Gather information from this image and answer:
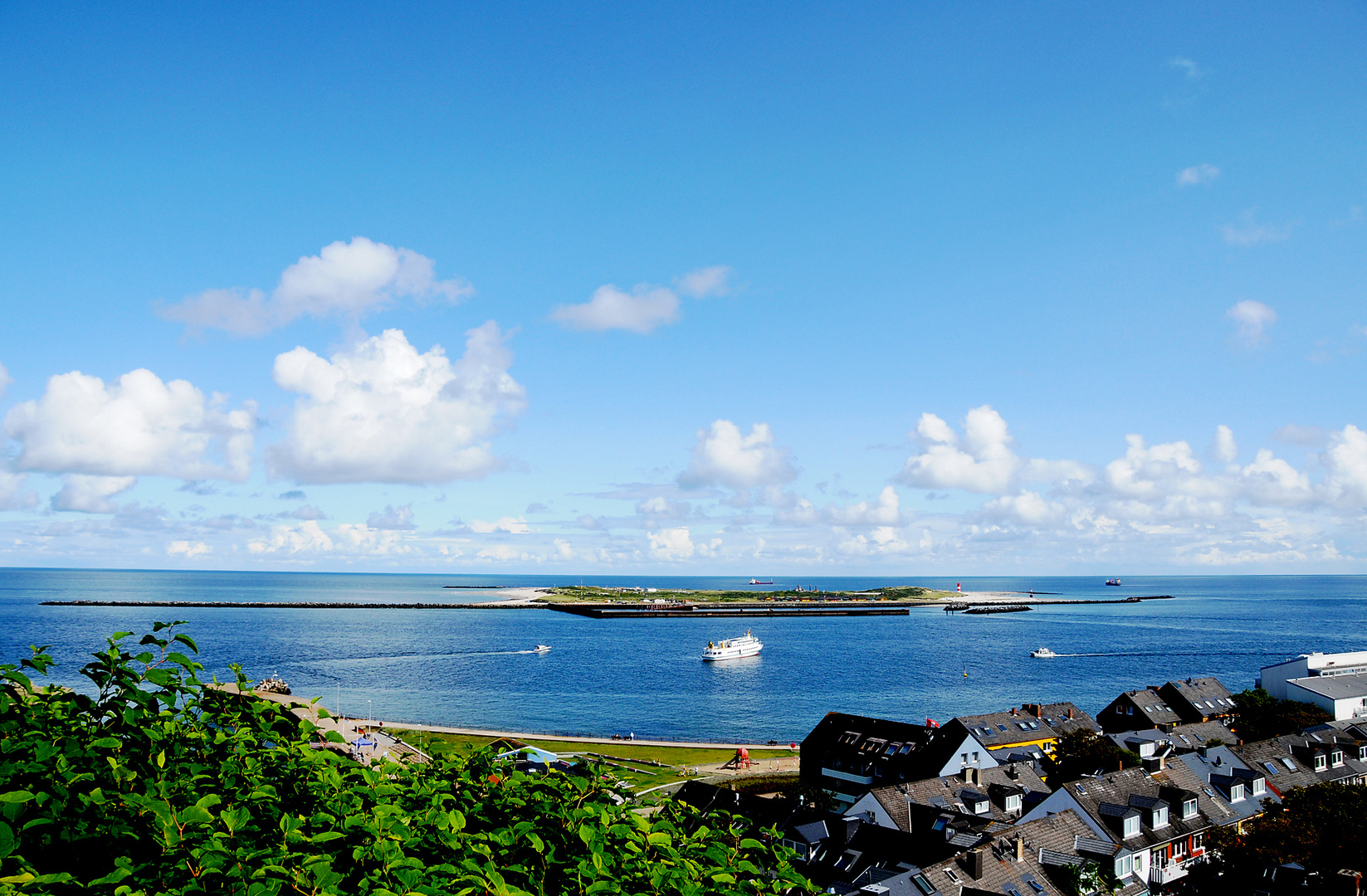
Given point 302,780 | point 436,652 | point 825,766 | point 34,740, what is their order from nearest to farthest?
point 34,740
point 302,780
point 825,766
point 436,652

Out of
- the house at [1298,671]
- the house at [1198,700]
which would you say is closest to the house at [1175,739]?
the house at [1198,700]

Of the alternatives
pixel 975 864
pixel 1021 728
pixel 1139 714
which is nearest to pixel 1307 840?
pixel 975 864

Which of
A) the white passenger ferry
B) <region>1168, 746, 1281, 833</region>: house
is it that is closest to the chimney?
<region>1168, 746, 1281, 833</region>: house

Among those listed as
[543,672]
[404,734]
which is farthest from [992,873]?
[543,672]

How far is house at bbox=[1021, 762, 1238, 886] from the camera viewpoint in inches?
1646

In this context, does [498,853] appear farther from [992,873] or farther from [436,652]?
[436,652]

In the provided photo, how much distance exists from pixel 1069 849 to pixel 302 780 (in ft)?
134

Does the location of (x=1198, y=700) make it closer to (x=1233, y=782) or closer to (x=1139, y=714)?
(x=1139, y=714)

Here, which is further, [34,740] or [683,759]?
[683,759]

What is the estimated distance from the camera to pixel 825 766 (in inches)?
2532

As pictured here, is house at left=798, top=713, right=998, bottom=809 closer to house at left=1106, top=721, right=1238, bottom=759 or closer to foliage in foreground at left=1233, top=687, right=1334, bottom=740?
house at left=1106, top=721, right=1238, bottom=759

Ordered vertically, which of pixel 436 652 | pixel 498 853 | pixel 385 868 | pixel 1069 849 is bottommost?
pixel 436 652

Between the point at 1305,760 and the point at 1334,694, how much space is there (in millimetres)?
29852

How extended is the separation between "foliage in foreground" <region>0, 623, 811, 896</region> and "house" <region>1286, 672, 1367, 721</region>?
307 feet
